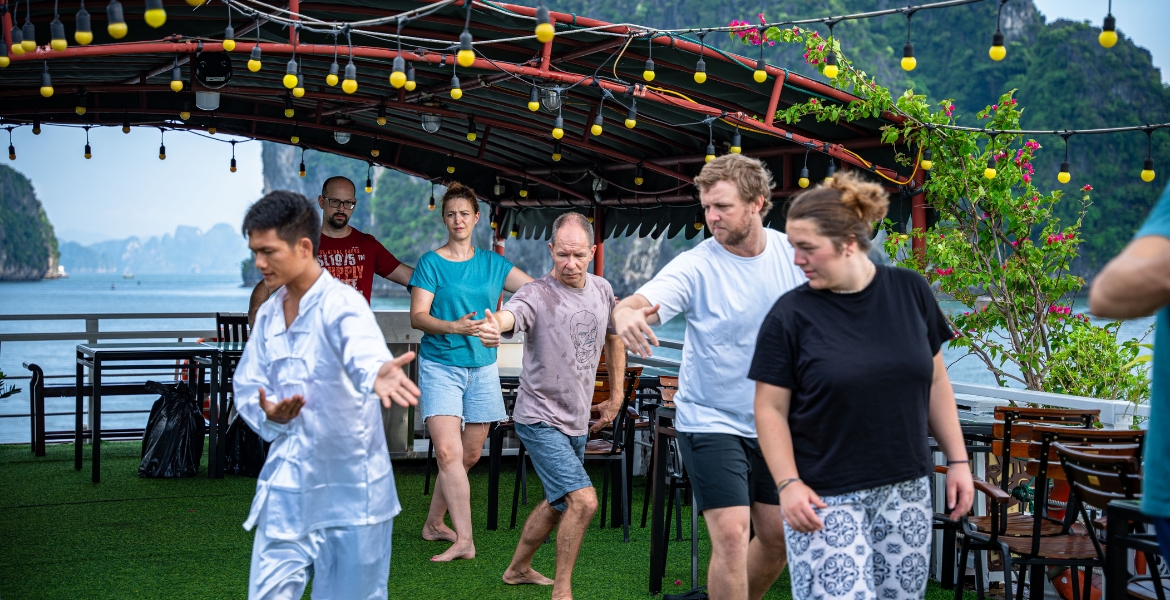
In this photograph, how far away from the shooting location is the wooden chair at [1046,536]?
374 cm

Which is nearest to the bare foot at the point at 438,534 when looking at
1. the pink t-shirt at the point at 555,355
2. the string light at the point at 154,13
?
the pink t-shirt at the point at 555,355

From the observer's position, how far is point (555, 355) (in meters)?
4.33

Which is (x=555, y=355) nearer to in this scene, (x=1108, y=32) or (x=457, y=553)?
(x=457, y=553)

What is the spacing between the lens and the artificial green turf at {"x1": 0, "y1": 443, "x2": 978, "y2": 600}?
15.4 ft

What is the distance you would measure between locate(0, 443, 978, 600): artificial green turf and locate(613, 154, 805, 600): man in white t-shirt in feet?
5.17

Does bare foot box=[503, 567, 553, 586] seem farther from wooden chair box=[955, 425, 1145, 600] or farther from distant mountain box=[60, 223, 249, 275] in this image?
distant mountain box=[60, 223, 249, 275]

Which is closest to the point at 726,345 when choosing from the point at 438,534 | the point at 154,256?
the point at 438,534

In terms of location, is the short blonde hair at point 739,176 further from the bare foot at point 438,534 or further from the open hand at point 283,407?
the bare foot at point 438,534

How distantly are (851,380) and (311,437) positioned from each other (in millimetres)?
1347

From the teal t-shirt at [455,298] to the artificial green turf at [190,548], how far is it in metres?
1.03

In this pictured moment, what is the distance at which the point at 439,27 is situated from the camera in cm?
841

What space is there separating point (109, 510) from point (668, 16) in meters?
68.3

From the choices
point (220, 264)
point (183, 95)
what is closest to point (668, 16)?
point (183, 95)

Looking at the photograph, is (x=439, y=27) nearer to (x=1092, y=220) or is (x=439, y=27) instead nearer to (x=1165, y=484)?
(x=1165, y=484)
